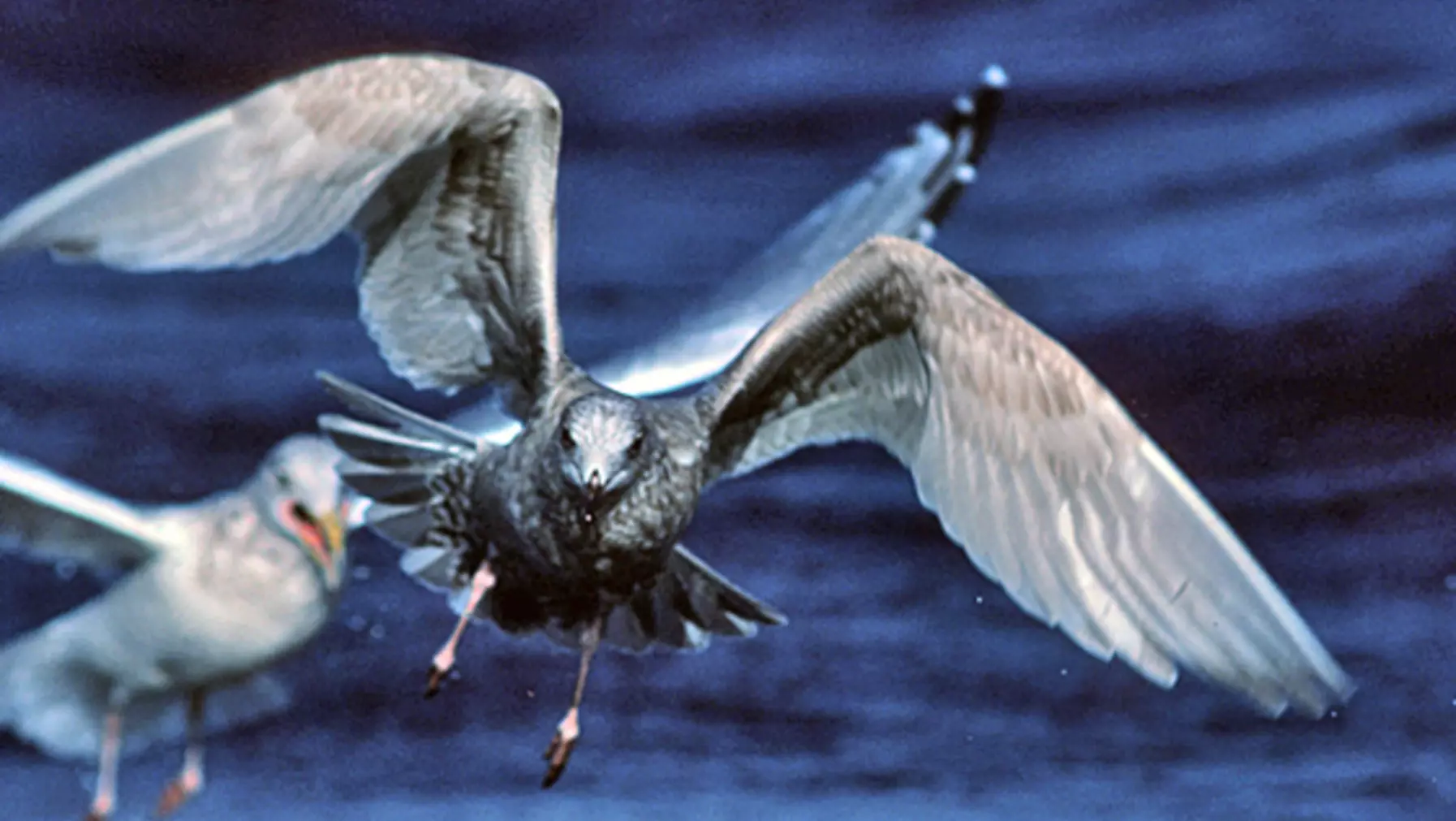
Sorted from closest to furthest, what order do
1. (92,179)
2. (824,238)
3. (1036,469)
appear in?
(92,179)
(1036,469)
(824,238)

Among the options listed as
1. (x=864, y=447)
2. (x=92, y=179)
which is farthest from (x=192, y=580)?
(x=864, y=447)

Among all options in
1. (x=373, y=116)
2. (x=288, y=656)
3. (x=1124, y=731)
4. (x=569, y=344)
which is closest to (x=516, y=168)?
(x=373, y=116)

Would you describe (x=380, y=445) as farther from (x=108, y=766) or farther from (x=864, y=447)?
(x=864, y=447)

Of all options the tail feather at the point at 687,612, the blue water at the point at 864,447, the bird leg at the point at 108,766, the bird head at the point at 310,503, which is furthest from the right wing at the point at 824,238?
the bird leg at the point at 108,766

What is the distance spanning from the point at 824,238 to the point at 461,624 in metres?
0.86

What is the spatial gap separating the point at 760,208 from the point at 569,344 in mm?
357

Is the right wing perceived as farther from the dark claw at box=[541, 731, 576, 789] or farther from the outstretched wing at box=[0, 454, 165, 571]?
the dark claw at box=[541, 731, 576, 789]

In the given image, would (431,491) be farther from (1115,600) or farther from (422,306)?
(1115,600)

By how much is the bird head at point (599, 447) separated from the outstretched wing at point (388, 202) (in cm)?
18

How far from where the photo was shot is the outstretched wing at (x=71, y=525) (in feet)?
6.35

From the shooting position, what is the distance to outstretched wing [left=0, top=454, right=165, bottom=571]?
1935 millimetres

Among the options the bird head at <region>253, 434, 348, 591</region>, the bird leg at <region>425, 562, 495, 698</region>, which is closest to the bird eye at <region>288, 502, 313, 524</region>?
the bird head at <region>253, 434, 348, 591</region>

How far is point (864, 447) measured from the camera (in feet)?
9.42

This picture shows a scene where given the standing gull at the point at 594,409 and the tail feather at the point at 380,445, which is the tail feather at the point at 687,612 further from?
the tail feather at the point at 380,445
